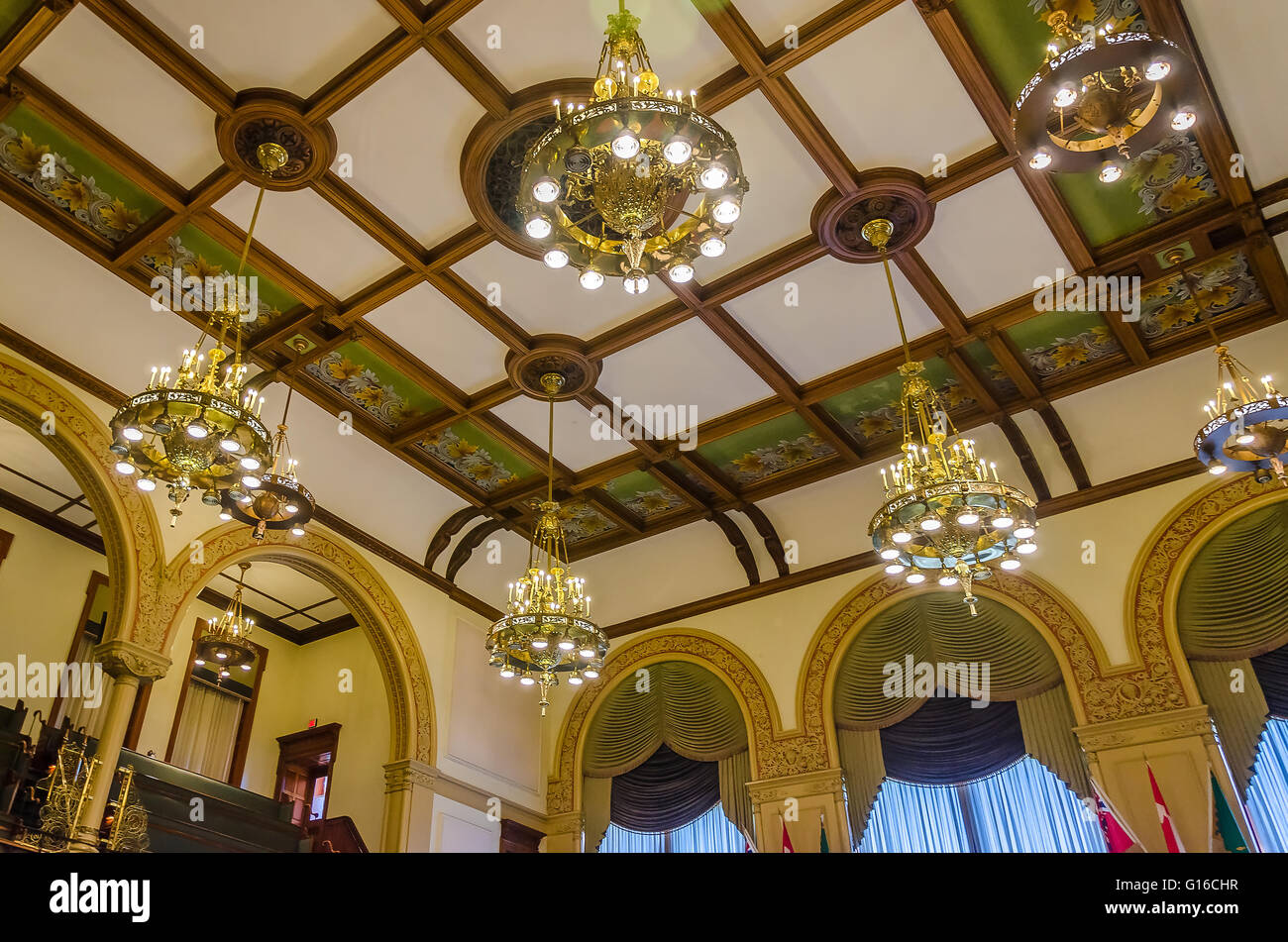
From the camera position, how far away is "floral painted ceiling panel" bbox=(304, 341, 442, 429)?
345 inches

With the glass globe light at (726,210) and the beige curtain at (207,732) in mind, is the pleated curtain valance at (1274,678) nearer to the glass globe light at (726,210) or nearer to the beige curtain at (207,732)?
the glass globe light at (726,210)

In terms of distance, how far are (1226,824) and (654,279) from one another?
253 inches

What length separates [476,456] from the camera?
398 inches

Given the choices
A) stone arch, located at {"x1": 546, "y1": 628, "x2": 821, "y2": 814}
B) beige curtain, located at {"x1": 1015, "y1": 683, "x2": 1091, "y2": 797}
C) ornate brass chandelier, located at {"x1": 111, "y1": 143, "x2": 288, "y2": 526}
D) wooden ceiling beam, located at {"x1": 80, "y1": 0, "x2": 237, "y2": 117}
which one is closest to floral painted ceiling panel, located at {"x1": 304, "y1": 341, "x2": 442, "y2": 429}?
wooden ceiling beam, located at {"x1": 80, "y1": 0, "x2": 237, "y2": 117}

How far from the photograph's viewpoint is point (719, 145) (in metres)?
4.51

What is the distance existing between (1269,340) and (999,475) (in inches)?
105

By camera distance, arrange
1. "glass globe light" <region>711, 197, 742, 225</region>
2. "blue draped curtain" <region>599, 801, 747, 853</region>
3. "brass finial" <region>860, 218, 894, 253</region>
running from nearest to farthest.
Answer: "glass globe light" <region>711, 197, 742, 225</region> → "brass finial" <region>860, 218, 894, 253</region> → "blue draped curtain" <region>599, 801, 747, 853</region>

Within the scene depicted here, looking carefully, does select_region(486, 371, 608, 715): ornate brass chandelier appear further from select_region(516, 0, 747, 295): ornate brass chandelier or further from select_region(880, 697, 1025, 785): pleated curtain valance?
select_region(880, 697, 1025, 785): pleated curtain valance

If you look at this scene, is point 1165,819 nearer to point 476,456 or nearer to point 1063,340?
point 1063,340

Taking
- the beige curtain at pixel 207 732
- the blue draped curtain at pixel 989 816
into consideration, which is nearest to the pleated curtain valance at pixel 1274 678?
the blue draped curtain at pixel 989 816

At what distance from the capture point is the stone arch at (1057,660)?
8.49 metres

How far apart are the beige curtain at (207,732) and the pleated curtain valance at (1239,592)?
1159cm

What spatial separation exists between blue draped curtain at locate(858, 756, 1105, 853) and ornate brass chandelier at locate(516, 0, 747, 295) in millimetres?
6657
